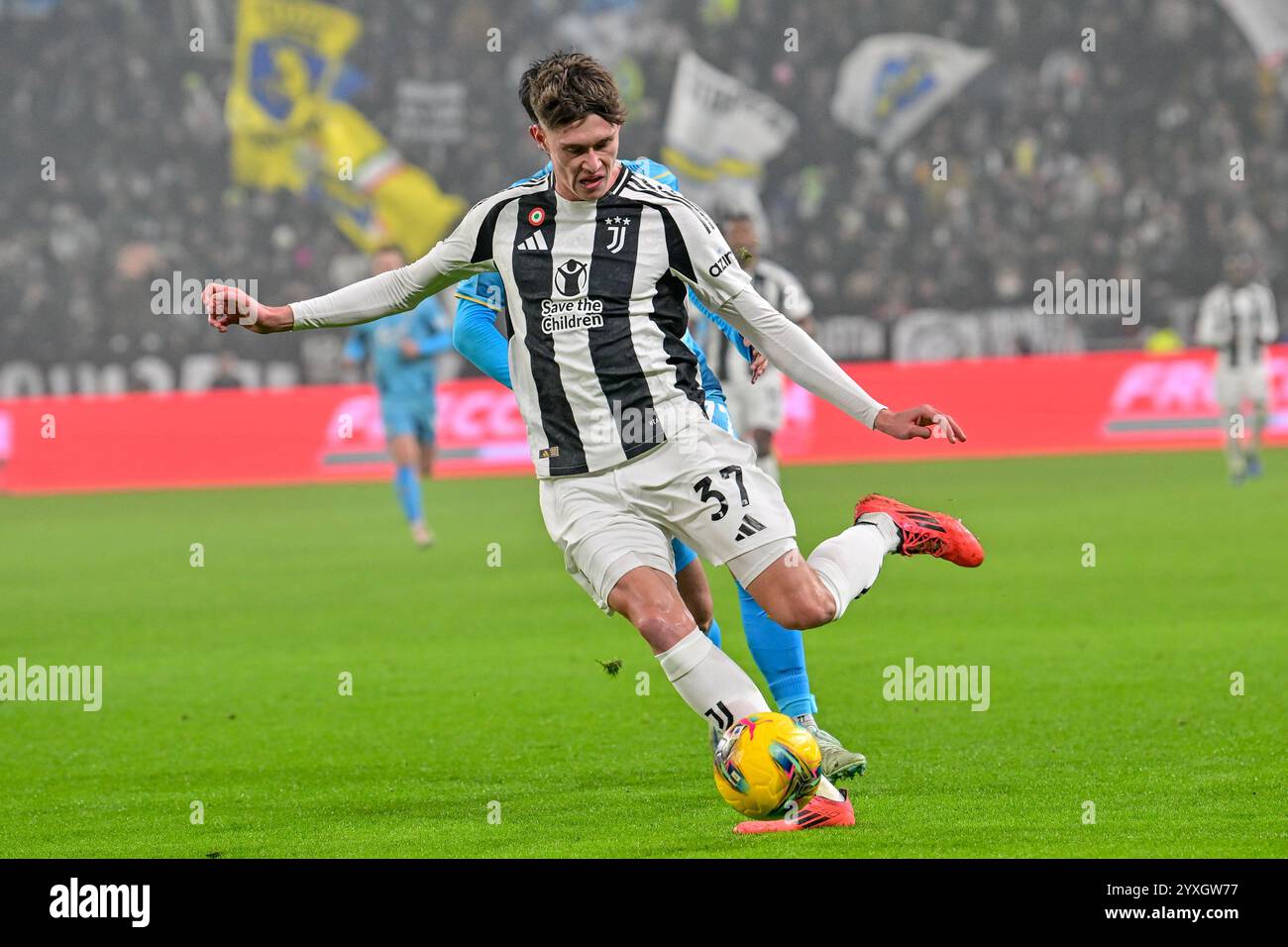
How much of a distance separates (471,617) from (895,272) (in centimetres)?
1564

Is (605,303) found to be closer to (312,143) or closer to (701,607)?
(701,607)

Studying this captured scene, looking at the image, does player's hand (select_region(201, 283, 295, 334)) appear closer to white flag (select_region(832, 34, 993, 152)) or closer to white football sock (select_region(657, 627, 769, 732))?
white football sock (select_region(657, 627, 769, 732))

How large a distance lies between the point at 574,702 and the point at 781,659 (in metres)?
2.34

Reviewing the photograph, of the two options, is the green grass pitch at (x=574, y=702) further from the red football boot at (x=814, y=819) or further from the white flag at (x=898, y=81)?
the white flag at (x=898, y=81)

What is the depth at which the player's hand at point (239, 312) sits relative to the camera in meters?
5.00

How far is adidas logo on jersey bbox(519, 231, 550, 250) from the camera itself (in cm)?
507

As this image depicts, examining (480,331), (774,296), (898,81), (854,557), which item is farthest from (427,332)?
(898,81)

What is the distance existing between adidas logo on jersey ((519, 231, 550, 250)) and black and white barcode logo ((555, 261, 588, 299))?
8 cm

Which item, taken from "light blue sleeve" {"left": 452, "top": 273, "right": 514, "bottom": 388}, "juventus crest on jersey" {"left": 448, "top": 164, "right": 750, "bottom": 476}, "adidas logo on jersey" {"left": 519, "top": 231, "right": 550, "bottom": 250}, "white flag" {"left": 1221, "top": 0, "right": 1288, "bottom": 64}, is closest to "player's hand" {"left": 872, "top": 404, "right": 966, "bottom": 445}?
"juventus crest on jersey" {"left": 448, "top": 164, "right": 750, "bottom": 476}

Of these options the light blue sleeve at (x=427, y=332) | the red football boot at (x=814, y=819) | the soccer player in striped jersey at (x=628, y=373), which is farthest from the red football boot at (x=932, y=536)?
the light blue sleeve at (x=427, y=332)

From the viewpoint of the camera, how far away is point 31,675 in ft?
30.1

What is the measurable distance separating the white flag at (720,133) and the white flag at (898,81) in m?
0.95
